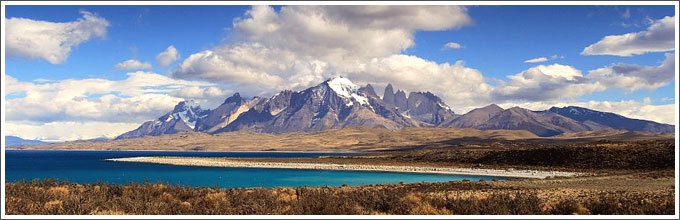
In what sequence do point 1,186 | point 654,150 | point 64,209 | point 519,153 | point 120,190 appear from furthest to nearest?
point 519,153
point 654,150
point 120,190
point 64,209
point 1,186

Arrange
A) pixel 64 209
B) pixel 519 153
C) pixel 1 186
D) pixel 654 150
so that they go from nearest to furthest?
pixel 1 186 → pixel 64 209 → pixel 654 150 → pixel 519 153

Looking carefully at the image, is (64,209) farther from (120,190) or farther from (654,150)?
(654,150)

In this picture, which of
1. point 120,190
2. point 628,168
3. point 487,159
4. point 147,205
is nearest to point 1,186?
point 147,205

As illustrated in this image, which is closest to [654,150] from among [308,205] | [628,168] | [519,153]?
[628,168]

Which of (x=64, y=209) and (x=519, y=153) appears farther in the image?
(x=519, y=153)

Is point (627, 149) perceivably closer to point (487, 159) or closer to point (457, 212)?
point (487, 159)

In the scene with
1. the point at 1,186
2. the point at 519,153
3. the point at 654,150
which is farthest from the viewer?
the point at 519,153

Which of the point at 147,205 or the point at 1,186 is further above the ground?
the point at 1,186

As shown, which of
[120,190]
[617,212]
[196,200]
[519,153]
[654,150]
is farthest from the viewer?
[519,153]

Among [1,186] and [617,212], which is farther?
[617,212]
